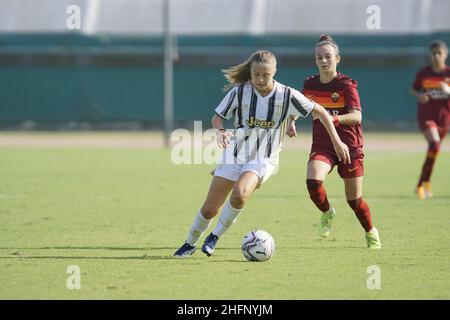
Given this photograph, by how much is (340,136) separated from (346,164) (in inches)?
12.2

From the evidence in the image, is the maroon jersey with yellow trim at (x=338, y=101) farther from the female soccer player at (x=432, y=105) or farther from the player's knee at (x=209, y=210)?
the female soccer player at (x=432, y=105)

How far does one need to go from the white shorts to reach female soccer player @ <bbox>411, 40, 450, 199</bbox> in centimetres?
596

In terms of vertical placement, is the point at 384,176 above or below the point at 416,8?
below

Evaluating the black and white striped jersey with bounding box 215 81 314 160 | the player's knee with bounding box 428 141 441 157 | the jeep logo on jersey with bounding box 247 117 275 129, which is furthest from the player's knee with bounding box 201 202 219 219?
the player's knee with bounding box 428 141 441 157

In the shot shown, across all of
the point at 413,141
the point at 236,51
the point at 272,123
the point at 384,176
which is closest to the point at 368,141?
the point at 413,141

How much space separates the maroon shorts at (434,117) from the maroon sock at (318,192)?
516 cm

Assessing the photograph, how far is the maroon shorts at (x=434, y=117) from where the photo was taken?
1434 centimetres

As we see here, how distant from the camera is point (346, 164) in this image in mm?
9203

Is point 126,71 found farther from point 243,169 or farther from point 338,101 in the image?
point 243,169

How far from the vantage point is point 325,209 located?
9.71 m

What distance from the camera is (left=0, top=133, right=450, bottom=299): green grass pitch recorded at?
7.19 meters

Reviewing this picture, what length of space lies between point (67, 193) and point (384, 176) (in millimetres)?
6332

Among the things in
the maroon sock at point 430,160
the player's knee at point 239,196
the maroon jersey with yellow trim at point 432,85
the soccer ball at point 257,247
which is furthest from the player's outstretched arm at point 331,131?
the maroon jersey with yellow trim at point 432,85

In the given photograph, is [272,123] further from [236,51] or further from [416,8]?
[416,8]
